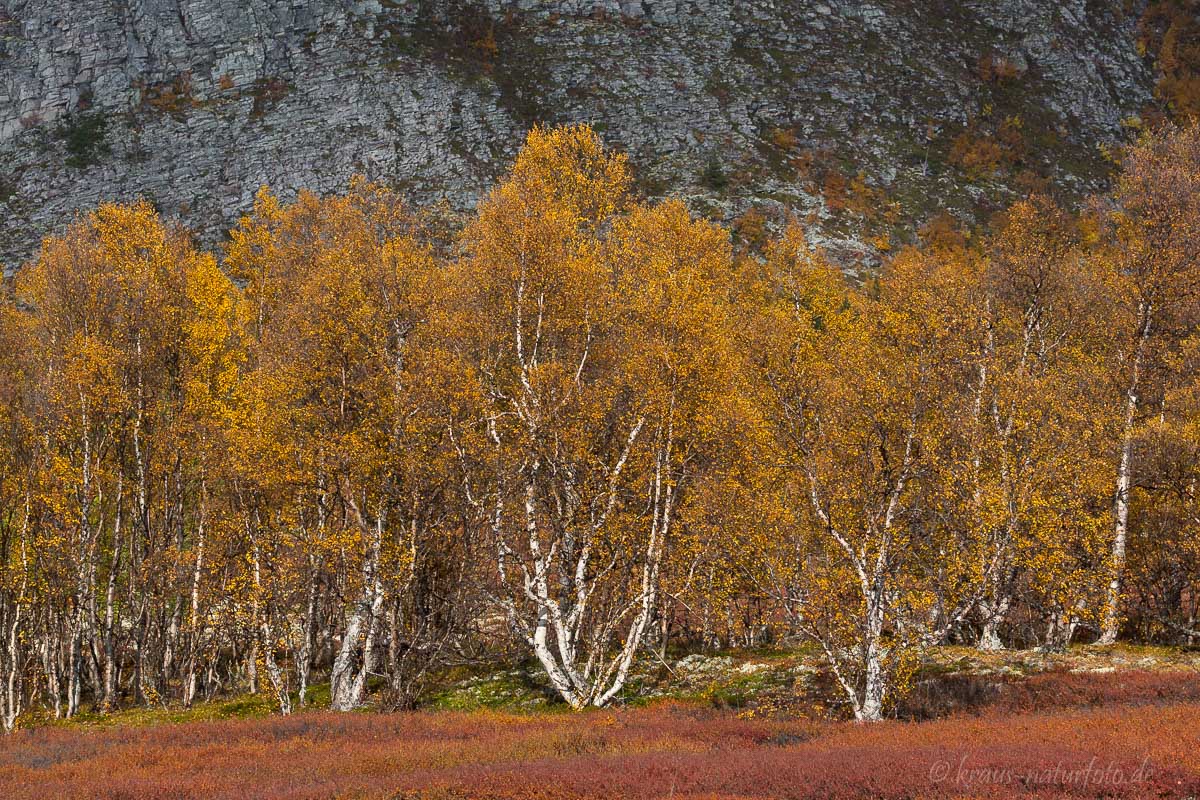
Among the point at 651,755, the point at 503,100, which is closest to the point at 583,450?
the point at 651,755

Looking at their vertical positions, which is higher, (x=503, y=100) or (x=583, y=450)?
(x=503, y=100)

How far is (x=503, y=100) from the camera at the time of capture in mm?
94375

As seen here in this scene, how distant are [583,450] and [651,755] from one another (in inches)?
420

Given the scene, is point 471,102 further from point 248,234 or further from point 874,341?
point 874,341

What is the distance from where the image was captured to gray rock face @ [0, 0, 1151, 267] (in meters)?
85.0

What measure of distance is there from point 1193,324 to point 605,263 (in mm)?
22849

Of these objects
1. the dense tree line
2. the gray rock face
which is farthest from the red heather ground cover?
the gray rock face

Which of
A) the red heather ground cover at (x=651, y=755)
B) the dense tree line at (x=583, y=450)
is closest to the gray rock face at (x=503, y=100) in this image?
the dense tree line at (x=583, y=450)

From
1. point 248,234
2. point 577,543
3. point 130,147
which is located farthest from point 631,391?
point 130,147

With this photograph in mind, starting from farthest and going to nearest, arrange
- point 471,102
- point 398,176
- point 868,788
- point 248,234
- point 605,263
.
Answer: point 471,102 → point 398,176 → point 248,234 → point 605,263 → point 868,788

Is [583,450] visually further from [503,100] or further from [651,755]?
[503,100]

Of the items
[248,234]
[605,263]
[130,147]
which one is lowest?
[605,263]

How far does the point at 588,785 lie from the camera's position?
43.7 feet

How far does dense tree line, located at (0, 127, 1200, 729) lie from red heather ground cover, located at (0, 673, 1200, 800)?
108 inches
